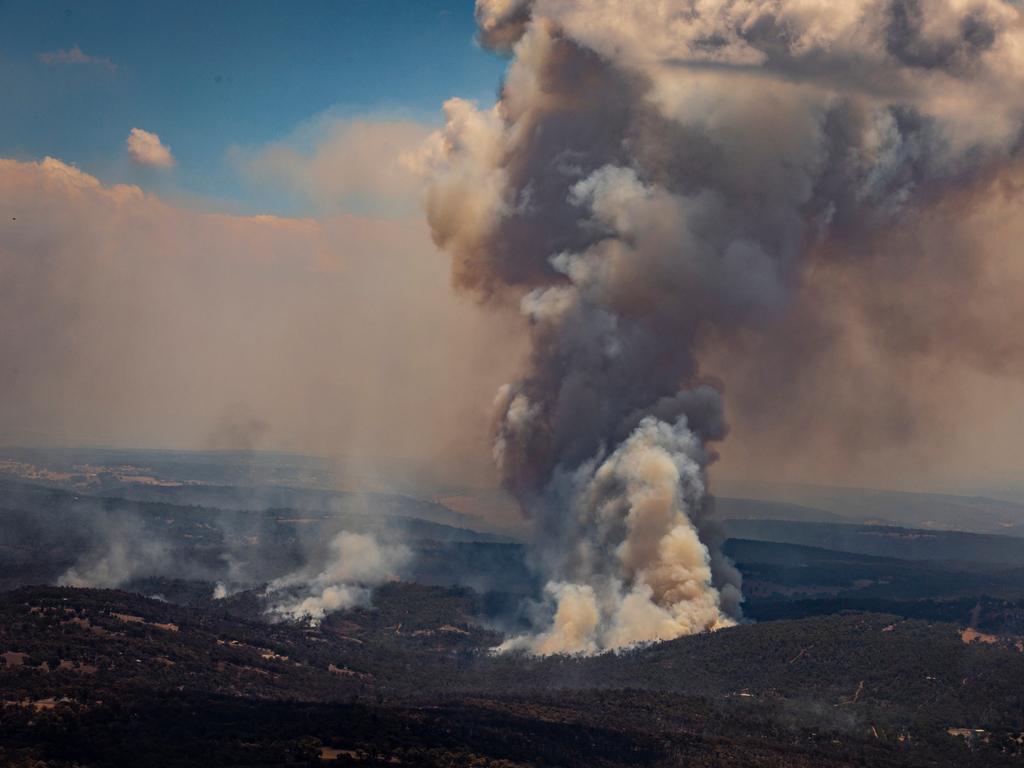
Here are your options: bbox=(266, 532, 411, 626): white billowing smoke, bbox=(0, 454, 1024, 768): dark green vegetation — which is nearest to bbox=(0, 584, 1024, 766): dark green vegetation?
bbox=(0, 454, 1024, 768): dark green vegetation

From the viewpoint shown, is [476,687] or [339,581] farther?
[339,581]

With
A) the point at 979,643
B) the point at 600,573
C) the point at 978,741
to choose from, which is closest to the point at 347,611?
the point at 600,573

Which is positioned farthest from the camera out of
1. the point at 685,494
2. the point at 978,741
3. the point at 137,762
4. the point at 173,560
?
the point at 173,560

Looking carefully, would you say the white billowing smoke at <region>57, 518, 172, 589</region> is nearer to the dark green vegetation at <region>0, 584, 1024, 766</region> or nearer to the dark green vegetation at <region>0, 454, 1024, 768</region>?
the dark green vegetation at <region>0, 454, 1024, 768</region>

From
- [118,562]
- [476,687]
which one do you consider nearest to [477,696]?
[476,687]

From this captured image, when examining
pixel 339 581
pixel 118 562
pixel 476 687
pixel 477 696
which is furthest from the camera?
pixel 118 562

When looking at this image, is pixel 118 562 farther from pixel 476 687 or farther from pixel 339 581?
pixel 476 687

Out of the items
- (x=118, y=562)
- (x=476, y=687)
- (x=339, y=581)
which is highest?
(x=118, y=562)

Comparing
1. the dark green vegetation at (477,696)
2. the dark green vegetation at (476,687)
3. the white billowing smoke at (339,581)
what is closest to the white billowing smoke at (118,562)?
the dark green vegetation at (476,687)

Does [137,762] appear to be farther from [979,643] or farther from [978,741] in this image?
[979,643]
